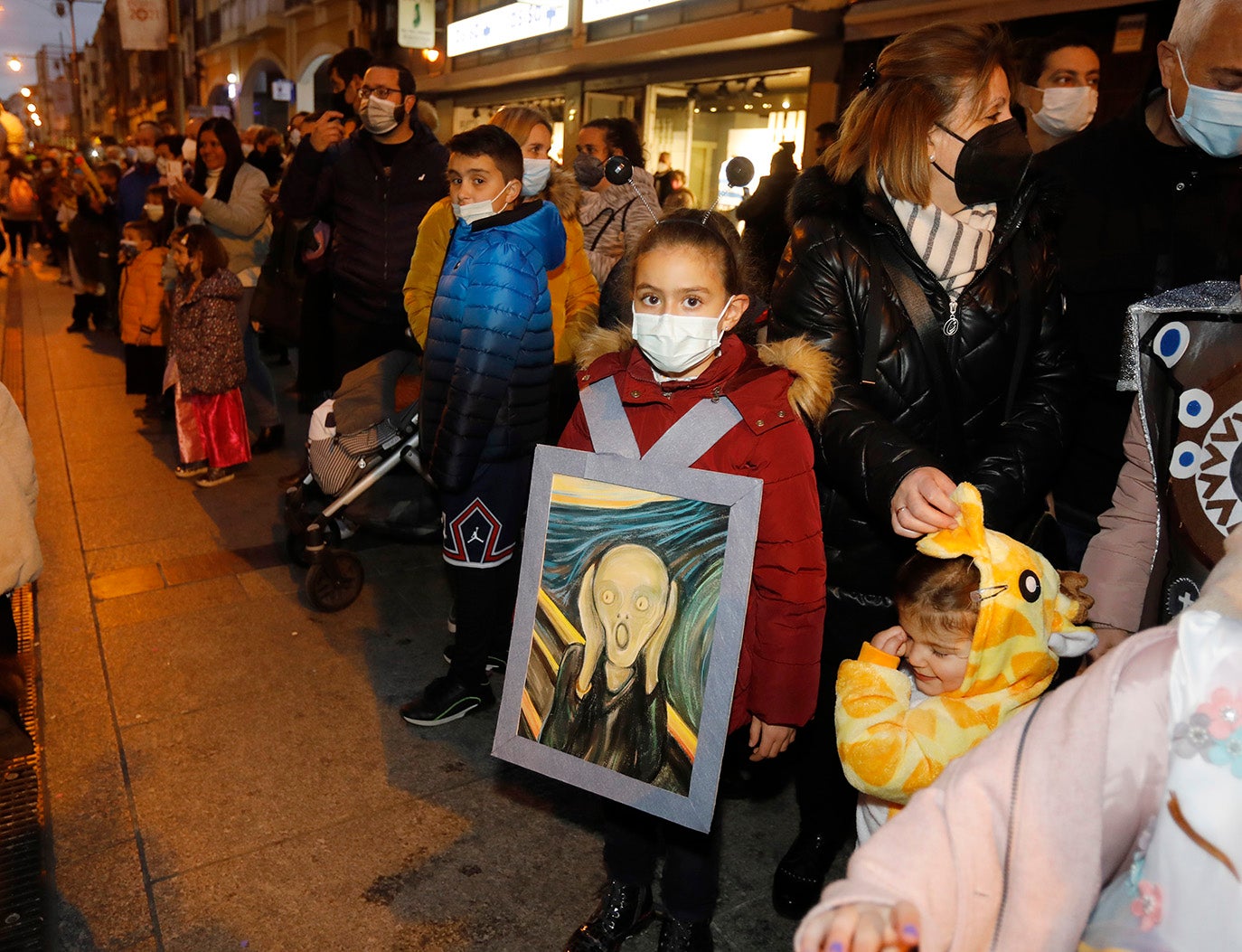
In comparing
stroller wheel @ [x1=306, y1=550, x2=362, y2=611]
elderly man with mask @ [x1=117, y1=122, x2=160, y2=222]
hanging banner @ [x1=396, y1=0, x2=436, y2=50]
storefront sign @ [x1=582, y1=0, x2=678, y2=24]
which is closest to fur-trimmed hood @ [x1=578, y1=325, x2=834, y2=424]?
stroller wheel @ [x1=306, y1=550, x2=362, y2=611]

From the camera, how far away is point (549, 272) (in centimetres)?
398

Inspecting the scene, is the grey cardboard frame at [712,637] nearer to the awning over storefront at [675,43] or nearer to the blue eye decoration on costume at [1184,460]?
the blue eye decoration on costume at [1184,460]

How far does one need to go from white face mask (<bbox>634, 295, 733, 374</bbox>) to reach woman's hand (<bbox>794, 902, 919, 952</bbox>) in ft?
4.16

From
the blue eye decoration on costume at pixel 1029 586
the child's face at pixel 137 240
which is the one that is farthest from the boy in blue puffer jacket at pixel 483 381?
the child's face at pixel 137 240

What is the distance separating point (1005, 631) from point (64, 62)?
4196 inches

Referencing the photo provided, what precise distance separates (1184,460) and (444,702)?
2.62m

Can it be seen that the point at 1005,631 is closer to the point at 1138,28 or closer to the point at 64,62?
the point at 1138,28

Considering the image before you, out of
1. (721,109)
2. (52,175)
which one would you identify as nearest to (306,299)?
(721,109)

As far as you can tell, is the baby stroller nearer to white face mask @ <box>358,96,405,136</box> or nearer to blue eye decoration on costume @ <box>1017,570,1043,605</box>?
white face mask @ <box>358,96,405,136</box>

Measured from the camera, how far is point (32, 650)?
4035 mm

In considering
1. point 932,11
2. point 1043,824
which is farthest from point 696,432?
point 932,11

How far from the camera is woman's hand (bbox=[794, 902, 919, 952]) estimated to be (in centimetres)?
113

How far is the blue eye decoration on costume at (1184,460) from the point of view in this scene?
70.4 inches

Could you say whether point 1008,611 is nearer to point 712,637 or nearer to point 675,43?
point 712,637
